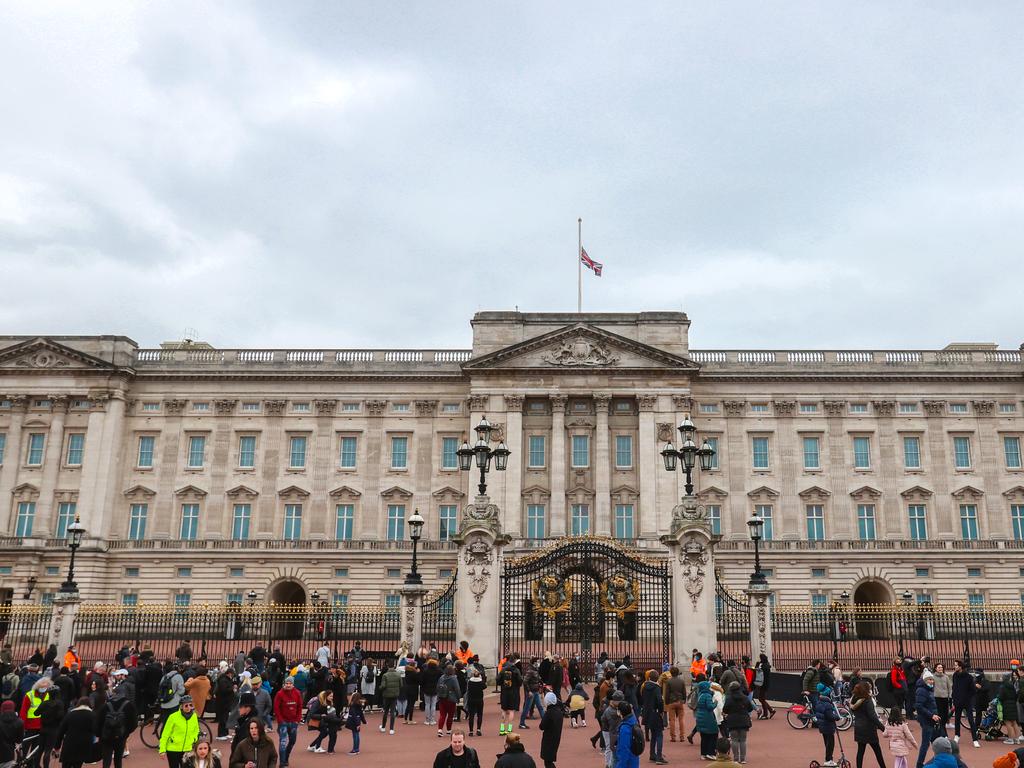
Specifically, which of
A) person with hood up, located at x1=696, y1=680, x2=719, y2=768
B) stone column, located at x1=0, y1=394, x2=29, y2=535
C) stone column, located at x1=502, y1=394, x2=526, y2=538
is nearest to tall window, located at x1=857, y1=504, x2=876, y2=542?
stone column, located at x1=502, y1=394, x2=526, y2=538

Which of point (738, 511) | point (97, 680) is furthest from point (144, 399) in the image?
point (97, 680)

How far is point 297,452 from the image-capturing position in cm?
5875

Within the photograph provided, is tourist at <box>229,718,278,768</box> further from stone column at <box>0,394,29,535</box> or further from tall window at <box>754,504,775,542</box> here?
stone column at <box>0,394,29,535</box>

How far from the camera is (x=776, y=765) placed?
1711 centimetres

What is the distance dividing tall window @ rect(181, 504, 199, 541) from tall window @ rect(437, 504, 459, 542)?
15.8 m

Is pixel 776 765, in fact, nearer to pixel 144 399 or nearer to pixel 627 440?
pixel 627 440

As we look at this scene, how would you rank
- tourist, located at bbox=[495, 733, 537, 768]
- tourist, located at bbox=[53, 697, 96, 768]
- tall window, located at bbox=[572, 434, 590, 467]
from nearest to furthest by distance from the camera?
1. tourist, located at bbox=[495, 733, 537, 768]
2. tourist, located at bbox=[53, 697, 96, 768]
3. tall window, located at bbox=[572, 434, 590, 467]

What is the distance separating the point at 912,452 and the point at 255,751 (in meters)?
53.8

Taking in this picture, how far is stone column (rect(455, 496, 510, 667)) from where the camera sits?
26.5m

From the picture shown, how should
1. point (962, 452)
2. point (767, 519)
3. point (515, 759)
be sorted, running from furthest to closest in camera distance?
point (962, 452) < point (767, 519) < point (515, 759)

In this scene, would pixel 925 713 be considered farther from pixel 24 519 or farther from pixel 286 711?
pixel 24 519

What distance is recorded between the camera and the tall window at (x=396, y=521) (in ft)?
188

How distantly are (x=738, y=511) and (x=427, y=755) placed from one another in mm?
41515

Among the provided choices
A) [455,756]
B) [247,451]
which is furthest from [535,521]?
[455,756]
